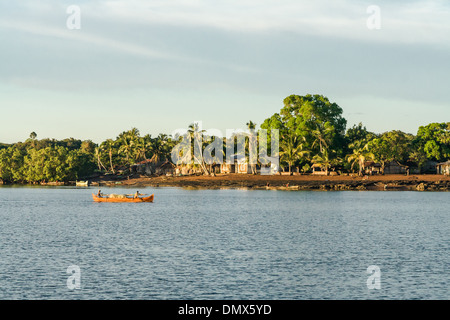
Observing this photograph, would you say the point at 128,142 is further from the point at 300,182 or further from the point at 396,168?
the point at 396,168

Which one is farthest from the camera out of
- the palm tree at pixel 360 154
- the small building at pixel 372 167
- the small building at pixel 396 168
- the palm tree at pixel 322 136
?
the small building at pixel 372 167

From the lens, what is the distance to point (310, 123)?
13962 cm

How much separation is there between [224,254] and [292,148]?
96460mm

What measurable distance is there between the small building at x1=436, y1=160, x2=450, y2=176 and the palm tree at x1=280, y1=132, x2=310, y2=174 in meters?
32.7

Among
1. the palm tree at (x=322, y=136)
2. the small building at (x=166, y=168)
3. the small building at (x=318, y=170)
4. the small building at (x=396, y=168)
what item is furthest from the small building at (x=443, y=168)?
the small building at (x=166, y=168)

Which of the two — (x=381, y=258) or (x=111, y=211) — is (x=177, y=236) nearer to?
(x=381, y=258)

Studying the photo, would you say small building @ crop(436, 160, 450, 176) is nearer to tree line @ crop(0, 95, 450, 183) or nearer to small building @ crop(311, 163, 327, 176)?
tree line @ crop(0, 95, 450, 183)

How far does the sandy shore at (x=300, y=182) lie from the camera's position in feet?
416

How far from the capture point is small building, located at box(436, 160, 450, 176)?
434 ft

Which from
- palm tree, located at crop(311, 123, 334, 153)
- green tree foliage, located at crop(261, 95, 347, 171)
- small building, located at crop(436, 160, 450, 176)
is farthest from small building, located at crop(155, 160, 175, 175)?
small building, located at crop(436, 160, 450, 176)

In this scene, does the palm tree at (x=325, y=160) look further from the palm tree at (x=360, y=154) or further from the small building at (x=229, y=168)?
the small building at (x=229, y=168)

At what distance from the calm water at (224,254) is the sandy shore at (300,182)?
52.3m

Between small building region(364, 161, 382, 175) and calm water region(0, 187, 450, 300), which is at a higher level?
small building region(364, 161, 382, 175)

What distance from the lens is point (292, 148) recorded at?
13512 cm
